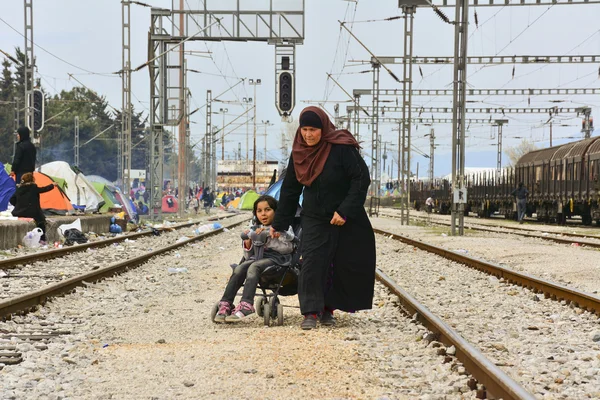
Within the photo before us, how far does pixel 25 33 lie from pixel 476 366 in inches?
1056

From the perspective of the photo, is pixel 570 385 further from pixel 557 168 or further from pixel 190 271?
pixel 557 168

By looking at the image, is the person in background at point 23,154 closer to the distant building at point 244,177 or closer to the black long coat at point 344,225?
the black long coat at point 344,225

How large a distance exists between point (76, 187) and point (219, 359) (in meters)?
25.3

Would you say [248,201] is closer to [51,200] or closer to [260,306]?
[51,200]

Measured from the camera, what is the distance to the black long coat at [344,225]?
7.52m

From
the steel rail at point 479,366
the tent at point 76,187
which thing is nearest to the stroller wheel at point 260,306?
→ the steel rail at point 479,366

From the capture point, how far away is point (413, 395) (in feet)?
16.5

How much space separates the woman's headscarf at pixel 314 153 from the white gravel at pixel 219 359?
4.29 ft

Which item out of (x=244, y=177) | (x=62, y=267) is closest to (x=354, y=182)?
(x=62, y=267)

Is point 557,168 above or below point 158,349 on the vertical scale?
above

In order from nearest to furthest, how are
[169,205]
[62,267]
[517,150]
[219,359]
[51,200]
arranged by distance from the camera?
[219,359], [62,267], [51,200], [169,205], [517,150]

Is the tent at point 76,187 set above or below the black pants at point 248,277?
above

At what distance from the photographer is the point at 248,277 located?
777 centimetres

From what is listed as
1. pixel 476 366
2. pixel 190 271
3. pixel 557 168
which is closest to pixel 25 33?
pixel 190 271
